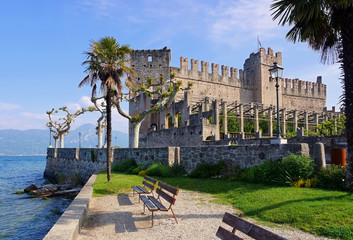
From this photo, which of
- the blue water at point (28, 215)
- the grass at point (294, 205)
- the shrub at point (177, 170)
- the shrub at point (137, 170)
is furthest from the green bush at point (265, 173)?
the blue water at point (28, 215)

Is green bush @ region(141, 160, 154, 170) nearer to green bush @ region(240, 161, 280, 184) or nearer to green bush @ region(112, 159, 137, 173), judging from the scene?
green bush @ region(112, 159, 137, 173)

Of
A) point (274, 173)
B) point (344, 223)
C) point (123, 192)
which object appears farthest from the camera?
point (123, 192)

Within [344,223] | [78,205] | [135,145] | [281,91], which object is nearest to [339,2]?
[344,223]

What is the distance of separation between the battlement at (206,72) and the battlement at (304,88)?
32.9 ft

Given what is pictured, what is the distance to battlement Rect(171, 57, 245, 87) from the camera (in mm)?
40750

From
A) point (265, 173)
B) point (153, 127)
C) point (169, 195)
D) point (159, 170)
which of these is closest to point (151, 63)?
point (153, 127)

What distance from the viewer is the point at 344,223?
6.01 meters

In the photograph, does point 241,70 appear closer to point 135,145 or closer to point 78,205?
point 135,145

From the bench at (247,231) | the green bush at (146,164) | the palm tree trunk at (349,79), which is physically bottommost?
the green bush at (146,164)

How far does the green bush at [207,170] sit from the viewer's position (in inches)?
516

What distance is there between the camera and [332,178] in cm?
891

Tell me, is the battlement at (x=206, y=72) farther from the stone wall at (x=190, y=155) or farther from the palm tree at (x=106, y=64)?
the palm tree at (x=106, y=64)

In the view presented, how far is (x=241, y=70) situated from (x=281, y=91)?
833 centimetres

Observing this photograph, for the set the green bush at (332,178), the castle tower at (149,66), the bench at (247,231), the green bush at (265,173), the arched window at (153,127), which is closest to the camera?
the bench at (247,231)
